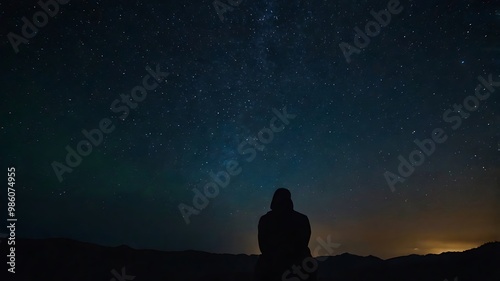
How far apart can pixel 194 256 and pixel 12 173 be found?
19285 millimetres

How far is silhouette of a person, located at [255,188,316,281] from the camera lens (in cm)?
669

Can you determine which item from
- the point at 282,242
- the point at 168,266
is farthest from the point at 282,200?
the point at 168,266

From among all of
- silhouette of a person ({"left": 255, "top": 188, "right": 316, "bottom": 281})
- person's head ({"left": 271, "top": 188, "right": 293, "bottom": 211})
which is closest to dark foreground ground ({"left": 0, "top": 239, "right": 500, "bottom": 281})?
silhouette of a person ({"left": 255, "top": 188, "right": 316, "bottom": 281})

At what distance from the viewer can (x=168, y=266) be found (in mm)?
26547

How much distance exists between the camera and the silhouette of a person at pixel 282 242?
6.69 meters

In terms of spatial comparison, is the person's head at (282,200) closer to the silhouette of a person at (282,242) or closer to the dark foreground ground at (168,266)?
the silhouette of a person at (282,242)

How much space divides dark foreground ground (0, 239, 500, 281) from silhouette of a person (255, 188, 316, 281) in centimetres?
1558

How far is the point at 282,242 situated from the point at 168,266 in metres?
22.5

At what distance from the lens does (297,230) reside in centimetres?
691

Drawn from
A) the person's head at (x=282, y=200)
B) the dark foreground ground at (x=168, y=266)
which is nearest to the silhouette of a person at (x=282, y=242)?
the person's head at (x=282, y=200)

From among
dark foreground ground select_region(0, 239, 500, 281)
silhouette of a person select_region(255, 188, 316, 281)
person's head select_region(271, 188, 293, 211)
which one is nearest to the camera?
silhouette of a person select_region(255, 188, 316, 281)

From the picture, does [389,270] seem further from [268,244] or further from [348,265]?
[268,244]

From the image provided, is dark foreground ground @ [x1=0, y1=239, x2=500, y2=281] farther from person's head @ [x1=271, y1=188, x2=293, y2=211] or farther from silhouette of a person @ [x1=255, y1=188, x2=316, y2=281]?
person's head @ [x1=271, y1=188, x2=293, y2=211]

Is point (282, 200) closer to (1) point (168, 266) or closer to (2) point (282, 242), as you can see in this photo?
(2) point (282, 242)
